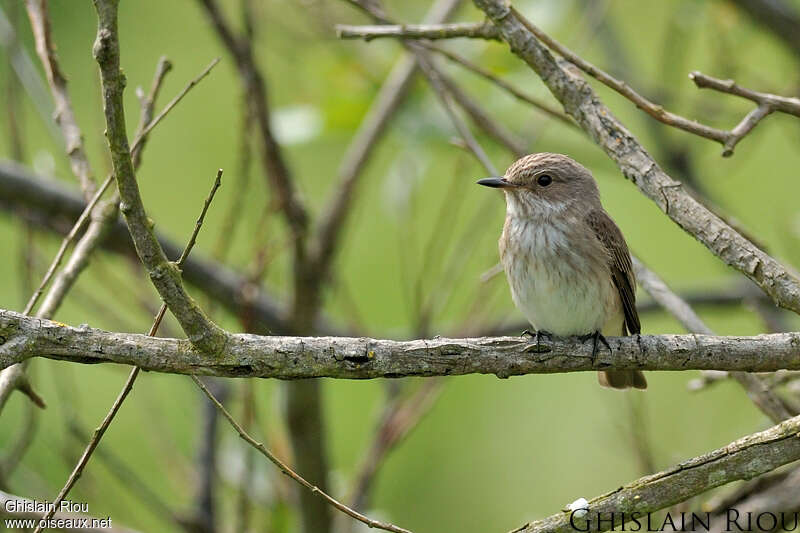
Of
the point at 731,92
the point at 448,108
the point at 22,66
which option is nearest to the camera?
the point at 731,92

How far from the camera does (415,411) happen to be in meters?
3.89

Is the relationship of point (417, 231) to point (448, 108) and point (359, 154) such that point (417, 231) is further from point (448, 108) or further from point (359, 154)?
point (448, 108)

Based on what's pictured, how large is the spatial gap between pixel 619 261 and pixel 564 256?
0.73 feet

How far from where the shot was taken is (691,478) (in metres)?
2.12

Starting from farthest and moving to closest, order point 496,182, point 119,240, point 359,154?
point 359,154
point 119,240
point 496,182

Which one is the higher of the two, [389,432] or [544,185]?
[544,185]

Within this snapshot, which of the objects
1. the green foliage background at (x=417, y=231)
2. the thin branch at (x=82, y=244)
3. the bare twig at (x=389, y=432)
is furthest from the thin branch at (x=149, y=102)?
the bare twig at (x=389, y=432)

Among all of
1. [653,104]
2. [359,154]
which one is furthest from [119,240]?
[653,104]

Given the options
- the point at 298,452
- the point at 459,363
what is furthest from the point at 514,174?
the point at 459,363

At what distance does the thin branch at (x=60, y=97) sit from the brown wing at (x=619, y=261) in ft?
5.81

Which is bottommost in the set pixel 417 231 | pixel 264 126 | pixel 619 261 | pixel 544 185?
pixel 619 261

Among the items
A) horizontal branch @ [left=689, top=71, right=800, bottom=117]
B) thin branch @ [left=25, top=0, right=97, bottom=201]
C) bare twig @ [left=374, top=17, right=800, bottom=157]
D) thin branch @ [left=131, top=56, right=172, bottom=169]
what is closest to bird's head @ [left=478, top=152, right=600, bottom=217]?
bare twig @ [left=374, top=17, right=800, bottom=157]

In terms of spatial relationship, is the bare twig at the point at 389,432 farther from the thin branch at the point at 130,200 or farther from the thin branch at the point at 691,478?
the thin branch at the point at 130,200

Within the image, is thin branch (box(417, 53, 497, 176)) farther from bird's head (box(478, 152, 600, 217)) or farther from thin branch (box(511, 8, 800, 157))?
thin branch (box(511, 8, 800, 157))
